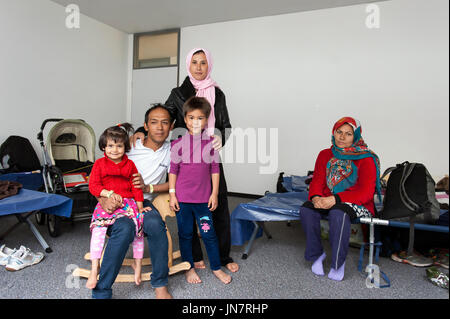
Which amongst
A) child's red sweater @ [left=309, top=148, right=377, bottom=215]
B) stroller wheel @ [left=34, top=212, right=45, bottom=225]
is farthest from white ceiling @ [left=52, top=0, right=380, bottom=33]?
stroller wheel @ [left=34, top=212, right=45, bottom=225]

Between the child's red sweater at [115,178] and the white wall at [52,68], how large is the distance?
2421mm

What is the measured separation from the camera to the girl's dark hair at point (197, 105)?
176 cm

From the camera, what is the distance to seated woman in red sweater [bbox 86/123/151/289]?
1.66 m

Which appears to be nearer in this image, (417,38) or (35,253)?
(35,253)

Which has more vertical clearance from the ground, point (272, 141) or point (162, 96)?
point (162, 96)

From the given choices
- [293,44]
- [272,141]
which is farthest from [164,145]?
[293,44]

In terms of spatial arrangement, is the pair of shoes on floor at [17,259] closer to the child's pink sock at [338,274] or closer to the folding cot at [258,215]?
the folding cot at [258,215]

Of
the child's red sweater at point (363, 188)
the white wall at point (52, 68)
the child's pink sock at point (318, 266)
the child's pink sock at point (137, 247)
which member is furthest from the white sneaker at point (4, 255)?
the child's red sweater at point (363, 188)

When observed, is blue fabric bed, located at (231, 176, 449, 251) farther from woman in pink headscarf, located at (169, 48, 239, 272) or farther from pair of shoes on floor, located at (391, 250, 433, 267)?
pair of shoes on floor, located at (391, 250, 433, 267)

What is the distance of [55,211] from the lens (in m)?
2.25
